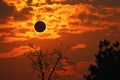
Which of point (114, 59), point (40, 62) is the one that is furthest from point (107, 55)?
point (40, 62)

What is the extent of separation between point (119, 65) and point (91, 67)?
12.4 feet

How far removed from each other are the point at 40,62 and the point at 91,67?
866 cm

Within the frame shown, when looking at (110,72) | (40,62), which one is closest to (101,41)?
(110,72)

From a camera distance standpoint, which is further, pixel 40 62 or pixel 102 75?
pixel 40 62

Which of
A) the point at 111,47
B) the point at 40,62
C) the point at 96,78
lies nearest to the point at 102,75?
the point at 96,78

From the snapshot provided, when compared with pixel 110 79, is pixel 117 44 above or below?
above

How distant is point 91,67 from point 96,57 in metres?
1.60

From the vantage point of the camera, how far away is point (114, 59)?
5247 centimetres

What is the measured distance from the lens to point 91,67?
2031 inches

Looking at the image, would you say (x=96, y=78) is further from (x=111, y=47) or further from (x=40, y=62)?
(x=40, y=62)

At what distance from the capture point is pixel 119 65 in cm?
5122

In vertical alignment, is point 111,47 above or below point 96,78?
above

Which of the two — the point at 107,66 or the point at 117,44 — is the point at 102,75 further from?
the point at 117,44

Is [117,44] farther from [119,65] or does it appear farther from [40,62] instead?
[40,62]
